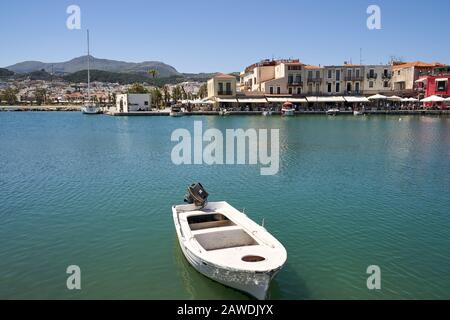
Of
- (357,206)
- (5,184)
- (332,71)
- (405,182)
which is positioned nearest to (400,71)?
(332,71)

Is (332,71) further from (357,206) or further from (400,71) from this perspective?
(357,206)

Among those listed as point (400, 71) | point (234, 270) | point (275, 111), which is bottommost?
point (234, 270)

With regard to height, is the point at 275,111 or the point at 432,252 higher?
the point at 275,111

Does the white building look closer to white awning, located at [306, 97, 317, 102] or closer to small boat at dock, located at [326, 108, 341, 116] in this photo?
white awning, located at [306, 97, 317, 102]

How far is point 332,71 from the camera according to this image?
81438mm

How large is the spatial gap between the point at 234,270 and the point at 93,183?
48.1 feet

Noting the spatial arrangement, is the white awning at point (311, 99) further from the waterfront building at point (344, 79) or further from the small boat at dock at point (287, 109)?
the small boat at dock at point (287, 109)

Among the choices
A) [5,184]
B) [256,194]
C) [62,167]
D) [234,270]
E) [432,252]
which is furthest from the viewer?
[62,167]

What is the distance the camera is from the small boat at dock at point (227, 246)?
29.5ft

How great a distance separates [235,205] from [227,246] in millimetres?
5683

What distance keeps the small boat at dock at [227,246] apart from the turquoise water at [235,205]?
0.64 m

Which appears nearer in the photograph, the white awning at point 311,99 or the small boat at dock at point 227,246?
the small boat at dock at point 227,246

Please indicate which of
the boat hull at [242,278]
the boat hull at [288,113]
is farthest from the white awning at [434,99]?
the boat hull at [242,278]
